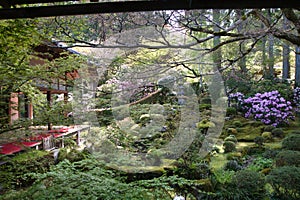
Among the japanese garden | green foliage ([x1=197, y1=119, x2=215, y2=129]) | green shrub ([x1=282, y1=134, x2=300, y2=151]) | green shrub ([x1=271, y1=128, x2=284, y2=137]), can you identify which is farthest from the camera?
green shrub ([x1=271, y1=128, x2=284, y2=137])

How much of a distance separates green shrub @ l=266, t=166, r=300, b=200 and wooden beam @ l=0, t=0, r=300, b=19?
2862 mm

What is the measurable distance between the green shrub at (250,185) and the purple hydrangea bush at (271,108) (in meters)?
4.30

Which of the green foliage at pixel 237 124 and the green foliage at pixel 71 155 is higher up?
the green foliage at pixel 237 124

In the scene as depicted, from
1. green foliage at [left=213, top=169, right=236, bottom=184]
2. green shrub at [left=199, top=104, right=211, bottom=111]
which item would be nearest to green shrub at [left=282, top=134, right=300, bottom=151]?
green foliage at [left=213, top=169, right=236, bottom=184]

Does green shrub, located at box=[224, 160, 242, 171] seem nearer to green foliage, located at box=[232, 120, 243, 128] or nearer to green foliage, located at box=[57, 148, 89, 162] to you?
green foliage, located at box=[57, 148, 89, 162]

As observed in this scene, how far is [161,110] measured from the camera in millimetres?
6203

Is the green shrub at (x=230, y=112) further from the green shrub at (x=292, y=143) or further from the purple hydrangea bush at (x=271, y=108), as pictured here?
the green shrub at (x=292, y=143)

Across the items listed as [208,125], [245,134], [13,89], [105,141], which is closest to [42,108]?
[13,89]

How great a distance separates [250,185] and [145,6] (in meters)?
3.13

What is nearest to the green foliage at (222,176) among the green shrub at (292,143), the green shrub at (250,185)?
the green shrub at (250,185)

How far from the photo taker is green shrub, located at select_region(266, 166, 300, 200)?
3.41 m

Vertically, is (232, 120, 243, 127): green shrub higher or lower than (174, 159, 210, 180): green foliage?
higher

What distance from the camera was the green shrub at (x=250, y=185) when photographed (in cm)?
356

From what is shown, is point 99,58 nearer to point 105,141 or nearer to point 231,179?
point 105,141
